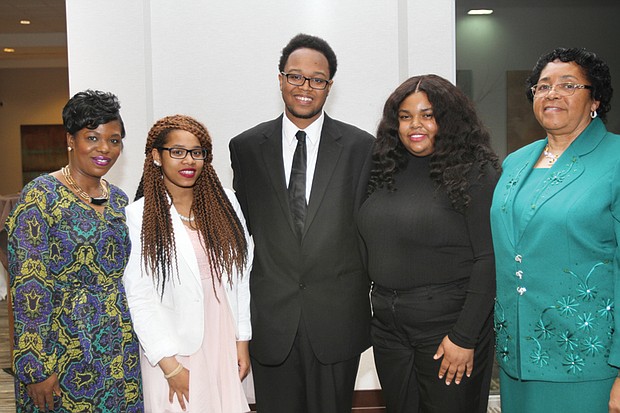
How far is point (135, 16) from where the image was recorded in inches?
138

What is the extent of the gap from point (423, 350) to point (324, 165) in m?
0.79

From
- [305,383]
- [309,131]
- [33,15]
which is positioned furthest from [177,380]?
[33,15]

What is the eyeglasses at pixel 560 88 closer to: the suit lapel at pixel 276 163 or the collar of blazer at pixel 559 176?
the collar of blazer at pixel 559 176

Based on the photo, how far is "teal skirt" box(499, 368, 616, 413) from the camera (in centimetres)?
184

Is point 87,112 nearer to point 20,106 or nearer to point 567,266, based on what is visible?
point 567,266

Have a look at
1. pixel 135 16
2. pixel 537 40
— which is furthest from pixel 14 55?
pixel 537 40

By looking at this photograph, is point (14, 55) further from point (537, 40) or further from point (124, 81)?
point (537, 40)

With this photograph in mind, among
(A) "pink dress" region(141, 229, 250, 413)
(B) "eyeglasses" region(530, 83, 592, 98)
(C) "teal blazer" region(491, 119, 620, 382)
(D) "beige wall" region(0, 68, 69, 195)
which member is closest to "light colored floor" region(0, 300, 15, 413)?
(A) "pink dress" region(141, 229, 250, 413)

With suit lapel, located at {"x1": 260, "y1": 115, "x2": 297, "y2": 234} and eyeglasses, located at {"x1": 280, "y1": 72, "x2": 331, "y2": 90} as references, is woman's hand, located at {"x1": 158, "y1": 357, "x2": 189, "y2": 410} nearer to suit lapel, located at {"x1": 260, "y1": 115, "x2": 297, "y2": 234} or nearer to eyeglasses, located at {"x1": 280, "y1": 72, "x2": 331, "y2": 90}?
suit lapel, located at {"x1": 260, "y1": 115, "x2": 297, "y2": 234}

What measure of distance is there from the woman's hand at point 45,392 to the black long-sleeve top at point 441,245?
1.17 meters

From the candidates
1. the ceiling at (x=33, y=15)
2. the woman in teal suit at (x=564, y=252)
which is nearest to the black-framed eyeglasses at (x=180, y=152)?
the woman in teal suit at (x=564, y=252)

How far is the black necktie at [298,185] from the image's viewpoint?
2.29 m

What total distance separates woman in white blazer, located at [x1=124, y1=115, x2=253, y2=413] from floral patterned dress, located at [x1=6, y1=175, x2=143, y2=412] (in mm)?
75

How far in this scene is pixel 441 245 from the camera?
2084 millimetres
